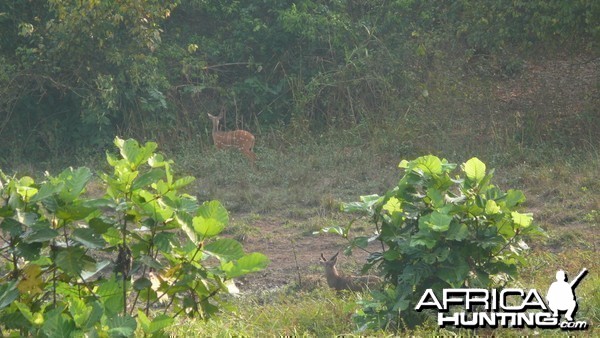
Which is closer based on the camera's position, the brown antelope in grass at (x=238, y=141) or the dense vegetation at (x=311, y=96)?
the dense vegetation at (x=311, y=96)

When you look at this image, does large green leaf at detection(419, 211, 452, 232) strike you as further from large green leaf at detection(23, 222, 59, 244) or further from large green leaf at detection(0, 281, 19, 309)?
large green leaf at detection(0, 281, 19, 309)

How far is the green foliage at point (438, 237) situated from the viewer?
18.1ft

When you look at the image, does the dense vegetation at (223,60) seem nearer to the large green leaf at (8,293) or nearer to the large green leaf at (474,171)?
the large green leaf at (474,171)

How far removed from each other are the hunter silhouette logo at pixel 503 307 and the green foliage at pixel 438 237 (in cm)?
7

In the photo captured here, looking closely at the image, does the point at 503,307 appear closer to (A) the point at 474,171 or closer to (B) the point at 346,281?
(A) the point at 474,171

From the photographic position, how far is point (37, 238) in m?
4.52

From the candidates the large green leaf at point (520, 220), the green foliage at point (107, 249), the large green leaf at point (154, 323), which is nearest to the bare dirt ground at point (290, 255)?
the large green leaf at point (520, 220)

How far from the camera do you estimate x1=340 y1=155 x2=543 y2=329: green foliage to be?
552cm

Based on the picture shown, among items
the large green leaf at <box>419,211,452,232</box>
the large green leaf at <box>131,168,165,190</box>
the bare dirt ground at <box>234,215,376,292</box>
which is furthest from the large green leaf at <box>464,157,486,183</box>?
the bare dirt ground at <box>234,215,376,292</box>

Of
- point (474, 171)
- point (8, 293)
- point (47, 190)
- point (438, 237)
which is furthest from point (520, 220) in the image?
point (8, 293)

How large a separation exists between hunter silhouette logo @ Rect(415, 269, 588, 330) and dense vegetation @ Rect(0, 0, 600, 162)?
801cm

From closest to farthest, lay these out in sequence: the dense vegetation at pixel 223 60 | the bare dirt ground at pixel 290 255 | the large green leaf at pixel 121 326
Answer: the large green leaf at pixel 121 326, the bare dirt ground at pixel 290 255, the dense vegetation at pixel 223 60

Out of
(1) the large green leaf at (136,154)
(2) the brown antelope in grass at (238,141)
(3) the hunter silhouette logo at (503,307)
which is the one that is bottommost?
(2) the brown antelope in grass at (238,141)

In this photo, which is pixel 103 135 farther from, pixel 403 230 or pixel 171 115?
pixel 403 230
